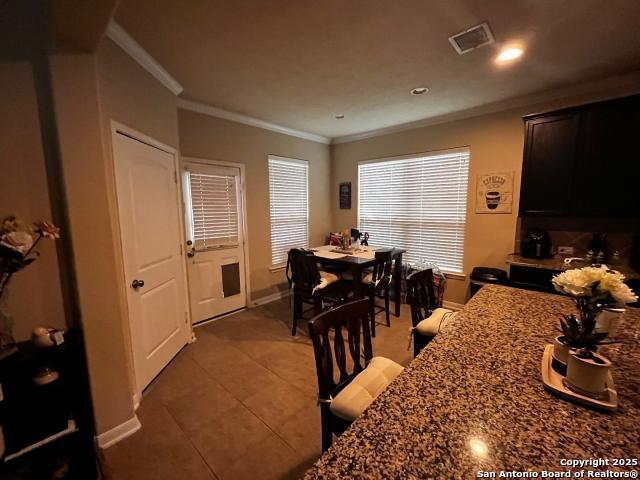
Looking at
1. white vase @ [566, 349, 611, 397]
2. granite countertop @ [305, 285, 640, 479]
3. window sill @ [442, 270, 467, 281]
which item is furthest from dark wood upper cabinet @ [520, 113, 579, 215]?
white vase @ [566, 349, 611, 397]

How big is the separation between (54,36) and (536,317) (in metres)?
2.89

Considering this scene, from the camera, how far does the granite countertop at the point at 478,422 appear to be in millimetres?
643

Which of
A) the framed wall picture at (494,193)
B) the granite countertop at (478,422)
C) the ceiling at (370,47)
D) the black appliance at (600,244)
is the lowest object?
the granite countertop at (478,422)

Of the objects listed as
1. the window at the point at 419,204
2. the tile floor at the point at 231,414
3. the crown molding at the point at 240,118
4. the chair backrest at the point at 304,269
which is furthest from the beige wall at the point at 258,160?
the tile floor at the point at 231,414

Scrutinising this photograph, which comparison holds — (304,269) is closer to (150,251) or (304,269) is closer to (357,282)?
(357,282)

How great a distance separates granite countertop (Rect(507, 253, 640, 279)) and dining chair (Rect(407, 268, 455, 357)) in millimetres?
1599

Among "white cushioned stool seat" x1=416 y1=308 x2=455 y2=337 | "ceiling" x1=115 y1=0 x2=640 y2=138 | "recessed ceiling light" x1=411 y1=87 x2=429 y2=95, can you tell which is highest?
"recessed ceiling light" x1=411 y1=87 x2=429 y2=95

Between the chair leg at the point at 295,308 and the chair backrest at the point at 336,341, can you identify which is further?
the chair leg at the point at 295,308

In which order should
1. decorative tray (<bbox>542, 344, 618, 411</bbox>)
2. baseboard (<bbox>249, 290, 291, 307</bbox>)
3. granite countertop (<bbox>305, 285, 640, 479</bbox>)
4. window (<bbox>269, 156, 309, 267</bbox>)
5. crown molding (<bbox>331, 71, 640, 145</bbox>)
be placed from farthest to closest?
1. window (<bbox>269, 156, 309, 267</bbox>)
2. baseboard (<bbox>249, 290, 291, 307</bbox>)
3. crown molding (<bbox>331, 71, 640, 145</bbox>)
4. decorative tray (<bbox>542, 344, 618, 411</bbox>)
5. granite countertop (<bbox>305, 285, 640, 479</bbox>)

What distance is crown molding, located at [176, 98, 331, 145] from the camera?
3.14 meters

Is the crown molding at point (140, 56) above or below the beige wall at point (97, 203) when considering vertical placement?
above

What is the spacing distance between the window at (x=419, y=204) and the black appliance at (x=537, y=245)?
0.77 metres

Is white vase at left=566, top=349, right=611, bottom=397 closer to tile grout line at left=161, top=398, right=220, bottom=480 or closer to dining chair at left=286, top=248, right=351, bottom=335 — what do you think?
tile grout line at left=161, top=398, right=220, bottom=480

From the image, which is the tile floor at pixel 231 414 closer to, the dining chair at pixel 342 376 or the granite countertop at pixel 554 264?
the dining chair at pixel 342 376
